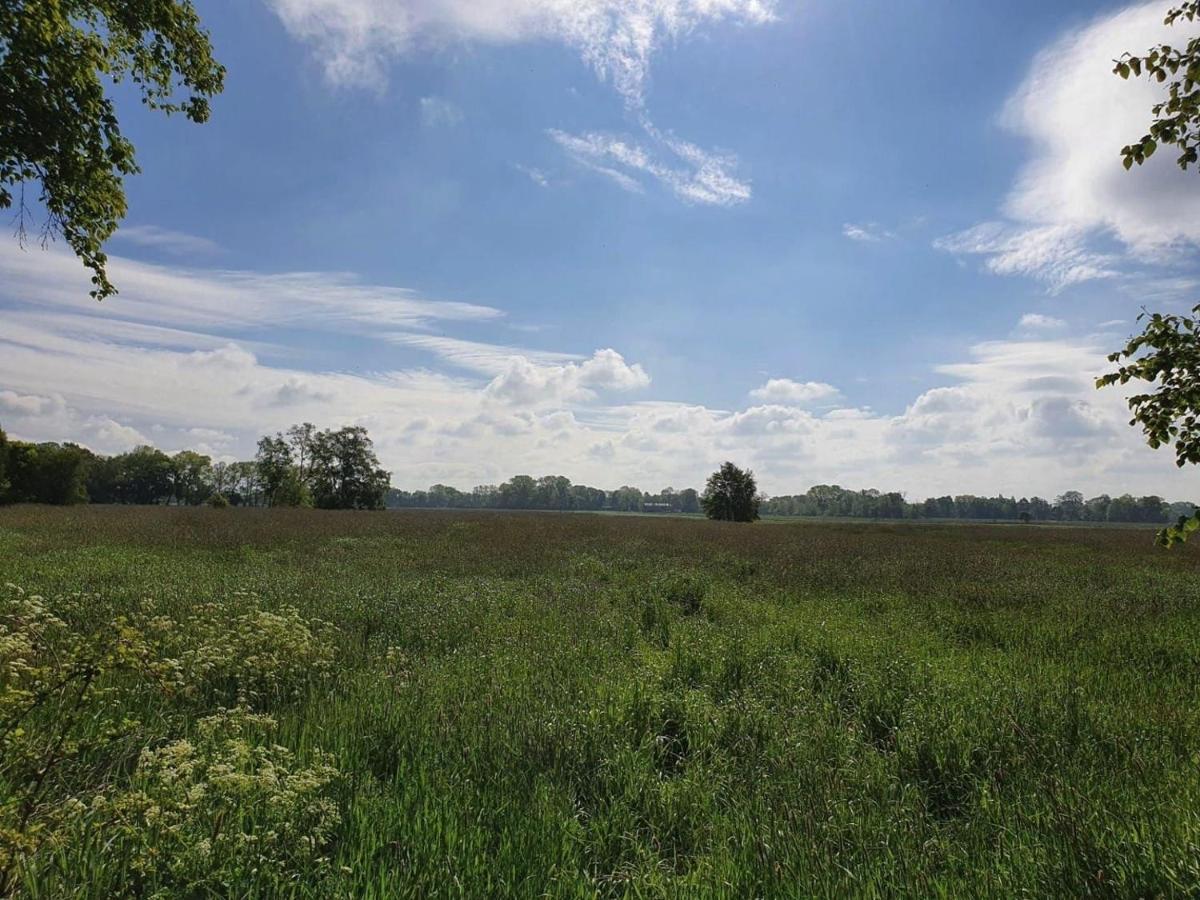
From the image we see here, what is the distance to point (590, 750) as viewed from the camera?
160 inches

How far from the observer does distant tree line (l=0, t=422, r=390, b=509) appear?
1716 inches

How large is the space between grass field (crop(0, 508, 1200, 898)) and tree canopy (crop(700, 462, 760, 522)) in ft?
196

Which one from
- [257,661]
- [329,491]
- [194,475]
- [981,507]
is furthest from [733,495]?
[981,507]

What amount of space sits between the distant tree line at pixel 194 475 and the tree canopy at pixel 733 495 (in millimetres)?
40427

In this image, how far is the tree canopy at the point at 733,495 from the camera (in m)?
68.7

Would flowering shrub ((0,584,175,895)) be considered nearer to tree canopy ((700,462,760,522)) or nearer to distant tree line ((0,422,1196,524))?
distant tree line ((0,422,1196,524))

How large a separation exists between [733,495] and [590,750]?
66921mm

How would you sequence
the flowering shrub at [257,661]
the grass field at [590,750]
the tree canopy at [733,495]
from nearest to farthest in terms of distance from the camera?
the grass field at [590,750] → the flowering shrub at [257,661] → the tree canopy at [733,495]

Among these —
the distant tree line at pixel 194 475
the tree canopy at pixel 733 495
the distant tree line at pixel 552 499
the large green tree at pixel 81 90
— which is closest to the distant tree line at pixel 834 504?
the distant tree line at pixel 552 499

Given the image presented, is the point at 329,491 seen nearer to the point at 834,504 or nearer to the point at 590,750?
the point at 590,750

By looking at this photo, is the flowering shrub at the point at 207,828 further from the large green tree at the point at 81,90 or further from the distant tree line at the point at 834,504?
the distant tree line at the point at 834,504

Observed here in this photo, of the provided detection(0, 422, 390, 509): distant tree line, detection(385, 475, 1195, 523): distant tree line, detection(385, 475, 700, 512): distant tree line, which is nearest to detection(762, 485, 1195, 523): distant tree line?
detection(385, 475, 1195, 523): distant tree line

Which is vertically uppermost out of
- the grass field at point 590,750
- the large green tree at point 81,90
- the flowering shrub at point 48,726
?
the large green tree at point 81,90

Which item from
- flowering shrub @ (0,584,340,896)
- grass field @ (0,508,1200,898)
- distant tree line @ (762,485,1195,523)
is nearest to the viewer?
flowering shrub @ (0,584,340,896)
